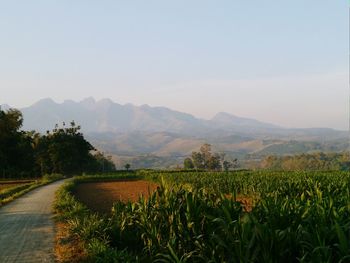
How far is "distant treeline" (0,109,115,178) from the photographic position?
81.1 meters

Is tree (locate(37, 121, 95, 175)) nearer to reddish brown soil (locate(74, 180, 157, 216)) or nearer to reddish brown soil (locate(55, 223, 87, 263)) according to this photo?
reddish brown soil (locate(74, 180, 157, 216))

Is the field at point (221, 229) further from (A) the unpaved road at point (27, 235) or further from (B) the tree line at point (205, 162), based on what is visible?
(B) the tree line at point (205, 162)

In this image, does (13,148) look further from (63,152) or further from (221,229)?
(221,229)

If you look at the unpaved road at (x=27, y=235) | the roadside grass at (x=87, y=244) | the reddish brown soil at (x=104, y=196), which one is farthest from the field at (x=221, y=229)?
the reddish brown soil at (x=104, y=196)

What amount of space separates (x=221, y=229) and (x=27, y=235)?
9.23m

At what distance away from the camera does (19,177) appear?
82.1 m

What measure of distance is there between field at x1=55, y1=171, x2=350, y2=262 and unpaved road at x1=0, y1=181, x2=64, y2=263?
1.15 m

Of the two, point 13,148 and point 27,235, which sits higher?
point 13,148

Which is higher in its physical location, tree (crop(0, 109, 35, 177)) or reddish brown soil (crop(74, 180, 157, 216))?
tree (crop(0, 109, 35, 177))

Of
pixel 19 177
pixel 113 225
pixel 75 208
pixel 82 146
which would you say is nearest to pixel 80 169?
pixel 82 146

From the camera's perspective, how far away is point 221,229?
8.67 meters

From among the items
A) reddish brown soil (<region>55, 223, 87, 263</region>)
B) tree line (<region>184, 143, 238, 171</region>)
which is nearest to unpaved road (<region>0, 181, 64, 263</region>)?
reddish brown soil (<region>55, 223, 87, 263</region>)

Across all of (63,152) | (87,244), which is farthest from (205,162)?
(87,244)

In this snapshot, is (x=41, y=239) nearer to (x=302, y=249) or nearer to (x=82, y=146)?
(x=302, y=249)
